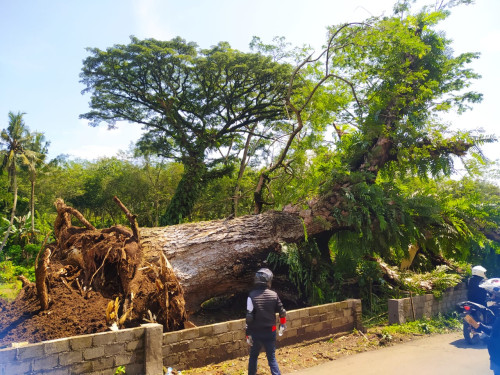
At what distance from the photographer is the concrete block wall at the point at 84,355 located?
4.16m

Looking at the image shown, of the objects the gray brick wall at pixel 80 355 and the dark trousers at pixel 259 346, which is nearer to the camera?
the gray brick wall at pixel 80 355

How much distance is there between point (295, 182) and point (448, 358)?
22.1ft

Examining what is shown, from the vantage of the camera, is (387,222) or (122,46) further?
(122,46)

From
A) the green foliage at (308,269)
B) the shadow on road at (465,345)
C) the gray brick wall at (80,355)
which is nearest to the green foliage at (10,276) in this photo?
the green foliage at (308,269)

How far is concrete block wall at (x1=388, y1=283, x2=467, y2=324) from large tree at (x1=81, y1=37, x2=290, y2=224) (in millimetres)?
12517

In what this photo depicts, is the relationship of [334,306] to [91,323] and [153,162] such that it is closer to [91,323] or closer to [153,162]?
[91,323]

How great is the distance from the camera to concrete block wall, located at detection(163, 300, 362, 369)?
5.42 meters

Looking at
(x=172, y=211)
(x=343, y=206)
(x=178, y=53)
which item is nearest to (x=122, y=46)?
(x=178, y=53)

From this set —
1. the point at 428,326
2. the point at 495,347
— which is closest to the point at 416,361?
the point at 495,347

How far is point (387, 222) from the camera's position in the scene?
9469 mm

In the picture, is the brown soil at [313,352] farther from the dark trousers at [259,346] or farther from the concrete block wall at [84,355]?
the concrete block wall at [84,355]

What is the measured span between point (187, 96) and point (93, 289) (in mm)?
18191

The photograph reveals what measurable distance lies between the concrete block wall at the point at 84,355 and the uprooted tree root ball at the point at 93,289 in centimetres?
74

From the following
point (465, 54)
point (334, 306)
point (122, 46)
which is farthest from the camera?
point (122, 46)
